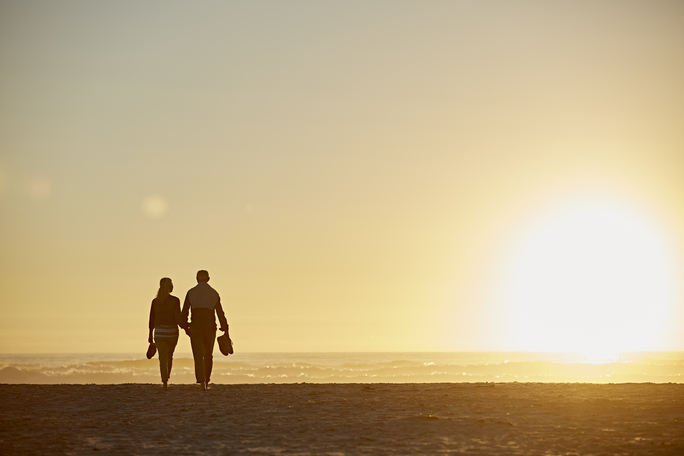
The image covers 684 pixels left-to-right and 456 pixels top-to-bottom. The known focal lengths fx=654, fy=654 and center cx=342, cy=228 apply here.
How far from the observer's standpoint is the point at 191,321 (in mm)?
12531

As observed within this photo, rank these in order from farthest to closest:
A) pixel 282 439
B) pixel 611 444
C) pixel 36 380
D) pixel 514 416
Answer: pixel 36 380 < pixel 514 416 < pixel 282 439 < pixel 611 444

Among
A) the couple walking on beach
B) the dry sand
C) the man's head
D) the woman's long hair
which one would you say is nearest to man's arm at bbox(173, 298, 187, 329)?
the couple walking on beach

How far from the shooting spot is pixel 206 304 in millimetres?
12484

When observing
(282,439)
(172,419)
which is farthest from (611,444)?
(172,419)

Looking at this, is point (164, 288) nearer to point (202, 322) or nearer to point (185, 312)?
point (185, 312)

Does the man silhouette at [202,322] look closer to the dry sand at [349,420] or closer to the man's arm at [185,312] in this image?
the man's arm at [185,312]

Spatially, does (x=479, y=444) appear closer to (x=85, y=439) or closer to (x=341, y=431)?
(x=341, y=431)

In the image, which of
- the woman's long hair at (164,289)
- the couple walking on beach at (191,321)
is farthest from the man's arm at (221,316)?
the woman's long hair at (164,289)

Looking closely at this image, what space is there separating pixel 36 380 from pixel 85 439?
25.2 meters

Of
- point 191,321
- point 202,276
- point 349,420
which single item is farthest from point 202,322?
point 349,420

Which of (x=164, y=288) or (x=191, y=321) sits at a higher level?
(x=164, y=288)

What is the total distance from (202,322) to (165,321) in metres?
0.72

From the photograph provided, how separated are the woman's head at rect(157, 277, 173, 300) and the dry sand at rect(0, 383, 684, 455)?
1796mm

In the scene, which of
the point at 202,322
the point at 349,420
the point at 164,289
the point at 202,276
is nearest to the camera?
the point at 349,420
